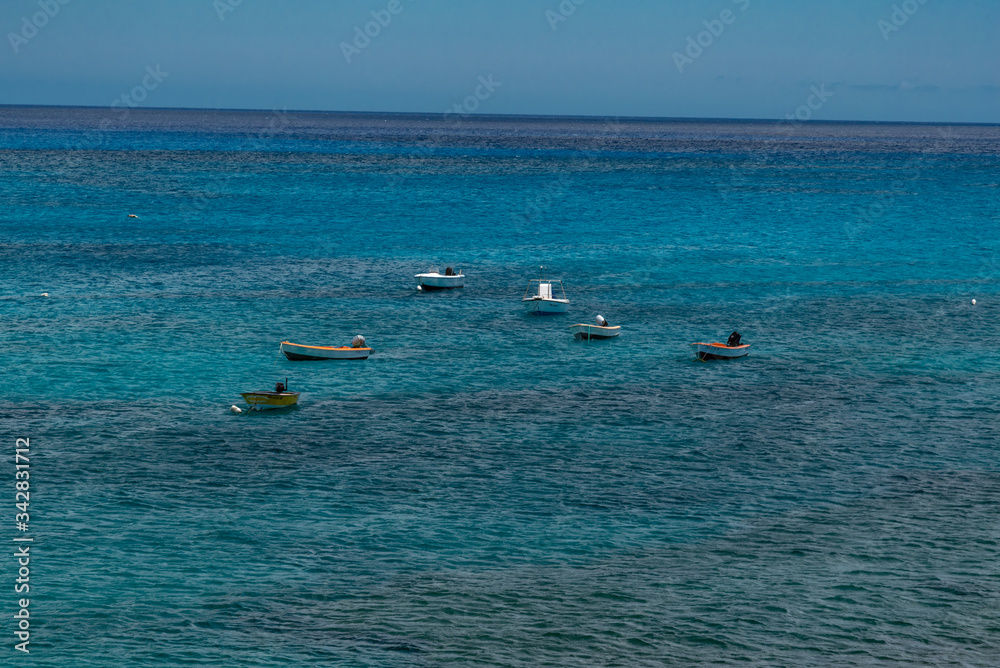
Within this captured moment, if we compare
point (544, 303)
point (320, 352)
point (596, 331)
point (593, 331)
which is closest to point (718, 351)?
point (596, 331)

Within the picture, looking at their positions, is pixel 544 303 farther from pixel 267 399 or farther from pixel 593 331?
pixel 267 399

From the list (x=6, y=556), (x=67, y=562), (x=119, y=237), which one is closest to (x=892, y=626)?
(x=67, y=562)

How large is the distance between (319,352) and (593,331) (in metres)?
16.0

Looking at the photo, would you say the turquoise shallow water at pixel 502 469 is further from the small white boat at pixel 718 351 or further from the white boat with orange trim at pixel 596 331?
the small white boat at pixel 718 351

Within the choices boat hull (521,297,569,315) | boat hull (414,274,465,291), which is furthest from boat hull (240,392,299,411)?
boat hull (414,274,465,291)

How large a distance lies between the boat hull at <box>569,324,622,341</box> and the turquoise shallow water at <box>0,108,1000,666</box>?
0.62m

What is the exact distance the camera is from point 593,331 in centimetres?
6078

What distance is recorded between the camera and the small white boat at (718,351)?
184ft

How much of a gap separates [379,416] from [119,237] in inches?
2718

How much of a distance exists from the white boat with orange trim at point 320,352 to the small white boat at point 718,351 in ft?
57.9

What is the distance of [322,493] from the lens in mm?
35625

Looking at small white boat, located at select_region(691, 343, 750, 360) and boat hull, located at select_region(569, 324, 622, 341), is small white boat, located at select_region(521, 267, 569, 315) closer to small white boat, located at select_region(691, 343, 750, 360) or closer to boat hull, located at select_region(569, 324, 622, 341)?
boat hull, located at select_region(569, 324, 622, 341)

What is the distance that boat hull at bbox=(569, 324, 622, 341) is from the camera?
6062cm

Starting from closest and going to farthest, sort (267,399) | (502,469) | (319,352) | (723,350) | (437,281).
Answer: (502,469)
(267,399)
(319,352)
(723,350)
(437,281)
